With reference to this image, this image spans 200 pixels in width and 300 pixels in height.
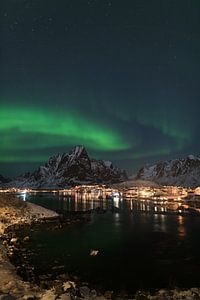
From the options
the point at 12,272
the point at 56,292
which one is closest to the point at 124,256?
the point at 12,272

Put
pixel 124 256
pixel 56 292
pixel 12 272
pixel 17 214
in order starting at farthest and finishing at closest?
pixel 17 214 → pixel 124 256 → pixel 12 272 → pixel 56 292

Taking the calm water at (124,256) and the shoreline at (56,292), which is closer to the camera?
the shoreline at (56,292)

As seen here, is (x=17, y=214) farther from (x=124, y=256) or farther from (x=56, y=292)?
(x=56, y=292)

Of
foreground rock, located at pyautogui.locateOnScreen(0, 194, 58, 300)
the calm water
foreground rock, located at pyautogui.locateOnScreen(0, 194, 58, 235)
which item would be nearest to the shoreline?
foreground rock, located at pyautogui.locateOnScreen(0, 194, 58, 300)

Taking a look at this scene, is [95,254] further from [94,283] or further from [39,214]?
[39,214]

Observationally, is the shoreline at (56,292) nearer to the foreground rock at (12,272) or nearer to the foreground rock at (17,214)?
the foreground rock at (12,272)

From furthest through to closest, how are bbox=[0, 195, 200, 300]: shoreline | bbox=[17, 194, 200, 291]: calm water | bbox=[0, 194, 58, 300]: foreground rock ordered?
1. bbox=[17, 194, 200, 291]: calm water
2. bbox=[0, 194, 58, 300]: foreground rock
3. bbox=[0, 195, 200, 300]: shoreline

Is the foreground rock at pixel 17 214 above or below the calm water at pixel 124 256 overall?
above

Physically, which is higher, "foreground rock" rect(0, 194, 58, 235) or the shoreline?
"foreground rock" rect(0, 194, 58, 235)

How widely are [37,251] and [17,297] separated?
14.8 m

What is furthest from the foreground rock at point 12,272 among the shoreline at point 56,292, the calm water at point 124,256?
the calm water at point 124,256

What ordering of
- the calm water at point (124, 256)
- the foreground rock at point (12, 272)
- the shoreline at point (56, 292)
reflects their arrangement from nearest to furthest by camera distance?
the shoreline at point (56, 292) < the foreground rock at point (12, 272) < the calm water at point (124, 256)

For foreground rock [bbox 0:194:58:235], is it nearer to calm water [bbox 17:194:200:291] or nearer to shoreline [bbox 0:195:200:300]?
calm water [bbox 17:194:200:291]


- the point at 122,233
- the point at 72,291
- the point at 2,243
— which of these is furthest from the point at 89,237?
the point at 72,291
